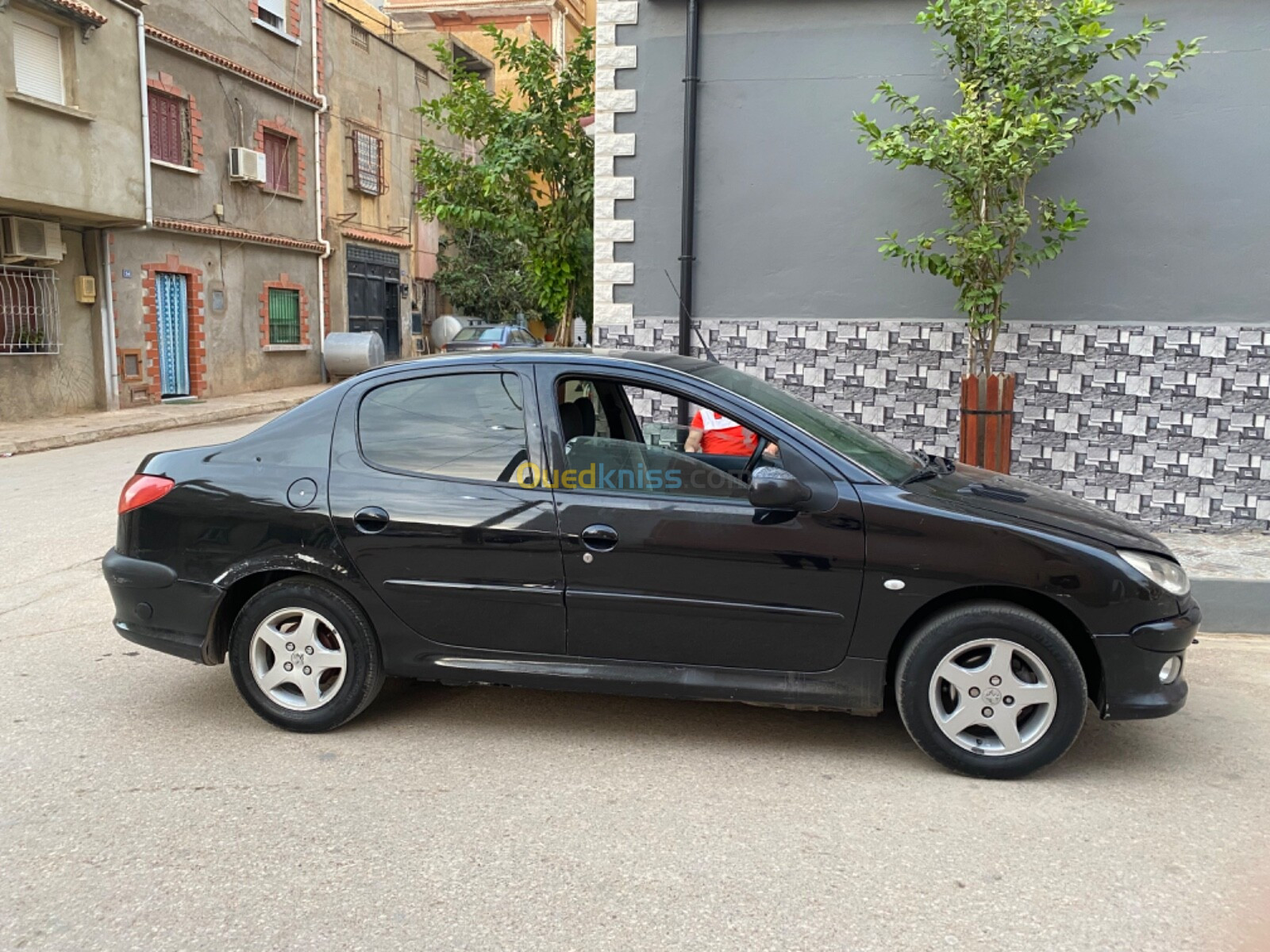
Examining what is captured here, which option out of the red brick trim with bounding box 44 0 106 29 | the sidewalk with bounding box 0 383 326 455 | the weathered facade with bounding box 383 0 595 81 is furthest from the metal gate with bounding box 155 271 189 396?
the weathered facade with bounding box 383 0 595 81

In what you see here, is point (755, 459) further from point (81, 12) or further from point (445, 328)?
point (445, 328)

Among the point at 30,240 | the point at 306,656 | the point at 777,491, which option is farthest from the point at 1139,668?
the point at 30,240

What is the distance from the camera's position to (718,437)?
460cm

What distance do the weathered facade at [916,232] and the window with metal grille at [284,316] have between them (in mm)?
15870

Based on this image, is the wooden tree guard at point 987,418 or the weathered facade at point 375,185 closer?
the wooden tree guard at point 987,418

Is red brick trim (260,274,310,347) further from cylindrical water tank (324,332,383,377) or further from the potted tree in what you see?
the potted tree

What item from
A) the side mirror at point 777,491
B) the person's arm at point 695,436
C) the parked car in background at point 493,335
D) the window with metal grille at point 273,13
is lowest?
the side mirror at point 777,491

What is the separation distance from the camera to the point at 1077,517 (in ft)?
13.5

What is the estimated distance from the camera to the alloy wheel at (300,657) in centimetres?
430

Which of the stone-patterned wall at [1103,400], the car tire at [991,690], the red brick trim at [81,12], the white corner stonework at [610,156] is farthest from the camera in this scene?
the red brick trim at [81,12]

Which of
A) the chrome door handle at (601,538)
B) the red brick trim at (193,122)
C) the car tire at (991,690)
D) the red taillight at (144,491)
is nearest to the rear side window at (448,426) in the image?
the chrome door handle at (601,538)

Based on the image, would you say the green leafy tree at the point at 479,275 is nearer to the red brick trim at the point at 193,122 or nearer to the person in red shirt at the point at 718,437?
the red brick trim at the point at 193,122

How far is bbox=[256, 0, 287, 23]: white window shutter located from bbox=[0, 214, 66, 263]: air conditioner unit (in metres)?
8.08

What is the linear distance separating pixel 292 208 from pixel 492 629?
21.3 metres
